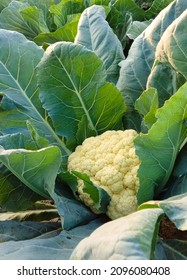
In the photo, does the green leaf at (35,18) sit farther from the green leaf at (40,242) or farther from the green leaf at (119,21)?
the green leaf at (40,242)

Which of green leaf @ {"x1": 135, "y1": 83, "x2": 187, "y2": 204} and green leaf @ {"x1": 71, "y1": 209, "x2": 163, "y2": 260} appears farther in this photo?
green leaf @ {"x1": 135, "y1": 83, "x2": 187, "y2": 204}

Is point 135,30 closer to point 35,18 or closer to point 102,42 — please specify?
point 102,42

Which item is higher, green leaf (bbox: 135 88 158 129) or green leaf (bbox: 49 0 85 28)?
green leaf (bbox: 135 88 158 129)

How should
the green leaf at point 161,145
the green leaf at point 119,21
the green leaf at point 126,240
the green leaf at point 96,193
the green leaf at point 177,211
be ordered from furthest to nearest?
1. the green leaf at point 119,21
2. the green leaf at point 96,193
3. the green leaf at point 161,145
4. the green leaf at point 177,211
5. the green leaf at point 126,240

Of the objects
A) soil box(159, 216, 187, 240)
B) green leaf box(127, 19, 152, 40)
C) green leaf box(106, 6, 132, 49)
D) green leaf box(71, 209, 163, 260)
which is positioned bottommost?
soil box(159, 216, 187, 240)

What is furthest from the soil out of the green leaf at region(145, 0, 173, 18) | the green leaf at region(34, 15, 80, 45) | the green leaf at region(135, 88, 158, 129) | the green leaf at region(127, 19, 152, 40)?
the green leaf at region(145, 0, 173, 18)

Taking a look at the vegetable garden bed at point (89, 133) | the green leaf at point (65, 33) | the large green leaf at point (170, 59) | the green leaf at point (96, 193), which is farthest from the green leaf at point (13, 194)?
the green leaf at point (65, 33)

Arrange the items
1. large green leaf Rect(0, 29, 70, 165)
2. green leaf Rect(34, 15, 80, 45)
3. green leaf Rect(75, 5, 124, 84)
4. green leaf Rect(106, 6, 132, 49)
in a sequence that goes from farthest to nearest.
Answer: green leaf Rect(106, 6, 132, 49) < green leaf Rect(34, 15, 80, 45) < green leaf Rect(75, 5, 124, 84) < large green leaf Rect(0, 29, 70, 165)

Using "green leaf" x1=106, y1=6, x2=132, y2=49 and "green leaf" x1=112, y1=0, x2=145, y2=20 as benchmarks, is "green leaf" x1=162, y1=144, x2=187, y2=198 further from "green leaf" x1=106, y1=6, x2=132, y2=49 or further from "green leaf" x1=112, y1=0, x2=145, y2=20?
"green leaf" x1=112, y1=0, x2=145, y2=20
